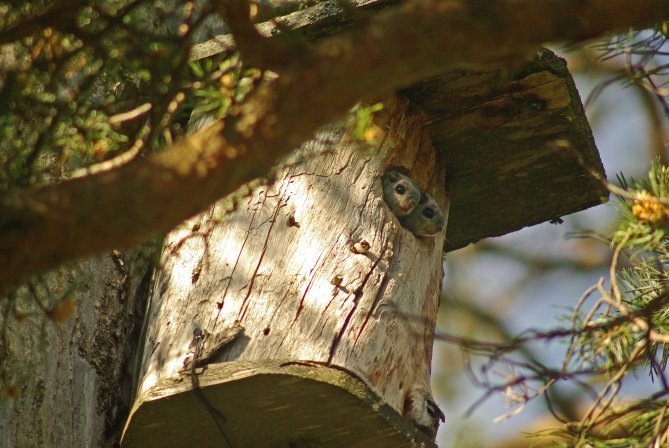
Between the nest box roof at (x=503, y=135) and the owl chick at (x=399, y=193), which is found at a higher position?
the nest box roof at (x=503, y=135)

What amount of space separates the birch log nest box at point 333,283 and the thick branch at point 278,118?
0.62m

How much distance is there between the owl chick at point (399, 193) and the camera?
3125mm

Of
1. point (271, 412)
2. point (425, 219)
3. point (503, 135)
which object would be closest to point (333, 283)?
point (271, 412)

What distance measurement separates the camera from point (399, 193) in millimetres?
3193

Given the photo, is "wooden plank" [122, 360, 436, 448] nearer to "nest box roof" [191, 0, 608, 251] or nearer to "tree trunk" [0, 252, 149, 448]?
"tree trunk" [0, 252, 149, 448]

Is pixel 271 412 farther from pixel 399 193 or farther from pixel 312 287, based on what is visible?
pixel 399 193

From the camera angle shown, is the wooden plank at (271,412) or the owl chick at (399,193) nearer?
the wooden plank at (271,412)

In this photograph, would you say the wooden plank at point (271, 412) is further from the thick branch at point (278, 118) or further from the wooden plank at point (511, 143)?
the wooden plank at point (511, 143)

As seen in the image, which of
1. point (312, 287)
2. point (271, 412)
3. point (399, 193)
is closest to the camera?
point (271, 412)

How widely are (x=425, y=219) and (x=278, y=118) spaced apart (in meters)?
1.75

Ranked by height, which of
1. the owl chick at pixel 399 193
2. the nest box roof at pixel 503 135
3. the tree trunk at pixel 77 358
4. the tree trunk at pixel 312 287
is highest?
the nest box roof at pixel 503 135

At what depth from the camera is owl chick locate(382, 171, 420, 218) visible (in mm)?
3125

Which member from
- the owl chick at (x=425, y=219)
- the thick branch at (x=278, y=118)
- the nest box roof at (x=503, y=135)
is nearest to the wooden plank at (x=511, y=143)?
the nest box roof at (x=503, y=135)

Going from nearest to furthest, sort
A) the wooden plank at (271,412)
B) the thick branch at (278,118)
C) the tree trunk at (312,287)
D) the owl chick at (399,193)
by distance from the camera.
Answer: the thick branch at (278,118), the wooden plank at (271,412), the tree trunk at (312,287), the owl chick at (399,193)
